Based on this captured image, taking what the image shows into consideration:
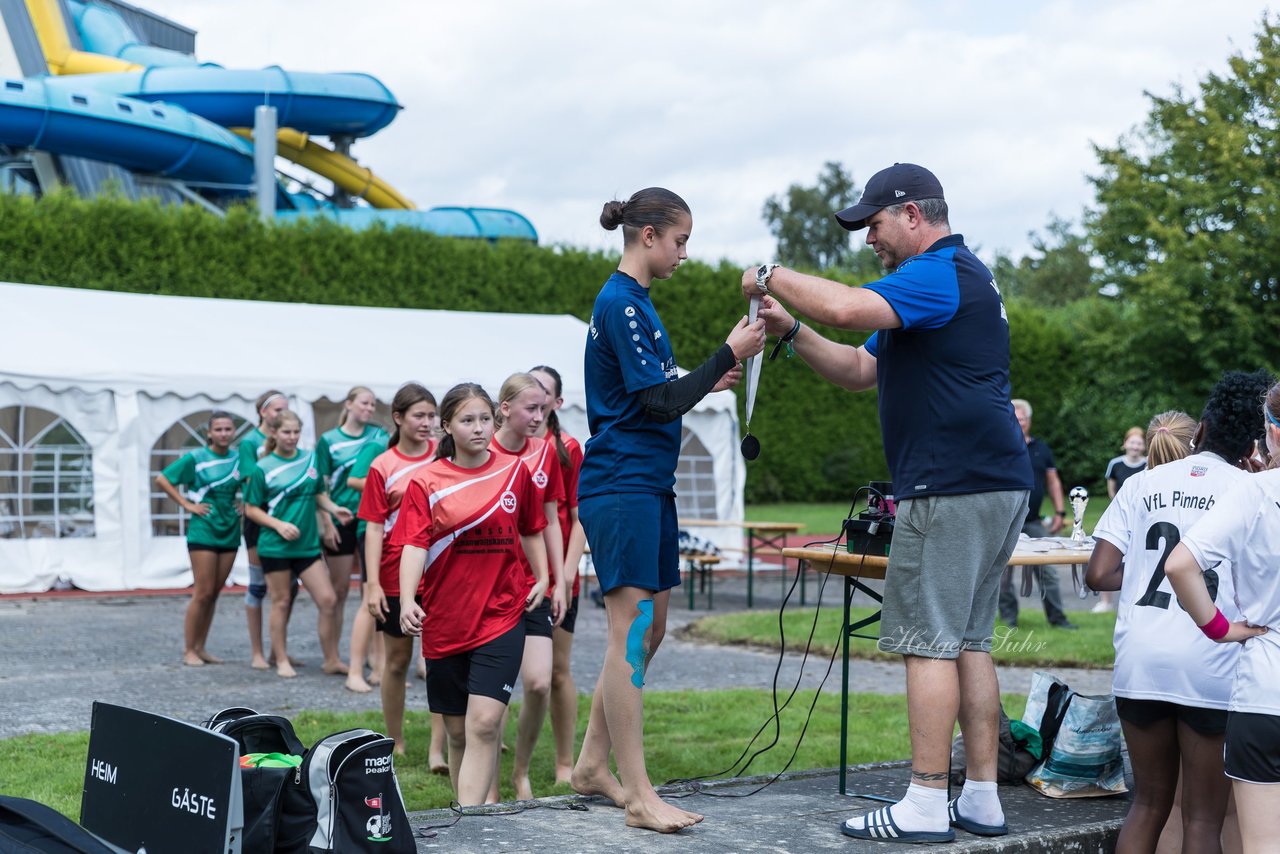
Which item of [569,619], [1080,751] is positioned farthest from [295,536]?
[1080,751]

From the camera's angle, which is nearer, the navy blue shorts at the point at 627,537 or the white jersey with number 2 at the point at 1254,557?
the white jersey with number 2 at the point at 1254,557

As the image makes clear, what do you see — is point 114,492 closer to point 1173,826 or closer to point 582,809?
point 582,809

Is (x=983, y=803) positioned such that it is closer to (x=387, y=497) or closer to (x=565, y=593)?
(x=565, y=593)

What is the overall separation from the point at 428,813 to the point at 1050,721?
247 cm

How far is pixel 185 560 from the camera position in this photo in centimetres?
1468

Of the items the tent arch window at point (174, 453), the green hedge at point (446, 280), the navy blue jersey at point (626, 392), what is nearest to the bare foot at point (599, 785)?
the navy blue jersey at point (626, 392)

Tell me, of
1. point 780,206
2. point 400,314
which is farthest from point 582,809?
point 780,206

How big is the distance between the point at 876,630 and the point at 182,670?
5.55 m

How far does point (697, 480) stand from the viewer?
1753 centimetres

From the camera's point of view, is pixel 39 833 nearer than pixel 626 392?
Yes

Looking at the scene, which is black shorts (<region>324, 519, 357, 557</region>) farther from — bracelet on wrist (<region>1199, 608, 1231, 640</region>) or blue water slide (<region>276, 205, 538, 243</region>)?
blue water slide (<region>276, 205, 538, 243</region>)

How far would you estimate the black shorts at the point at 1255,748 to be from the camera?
346cm

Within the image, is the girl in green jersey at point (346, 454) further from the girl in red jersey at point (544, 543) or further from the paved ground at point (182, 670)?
the girl in red jersey at point (544, 543)

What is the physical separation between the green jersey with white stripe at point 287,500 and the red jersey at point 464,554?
4237mm
